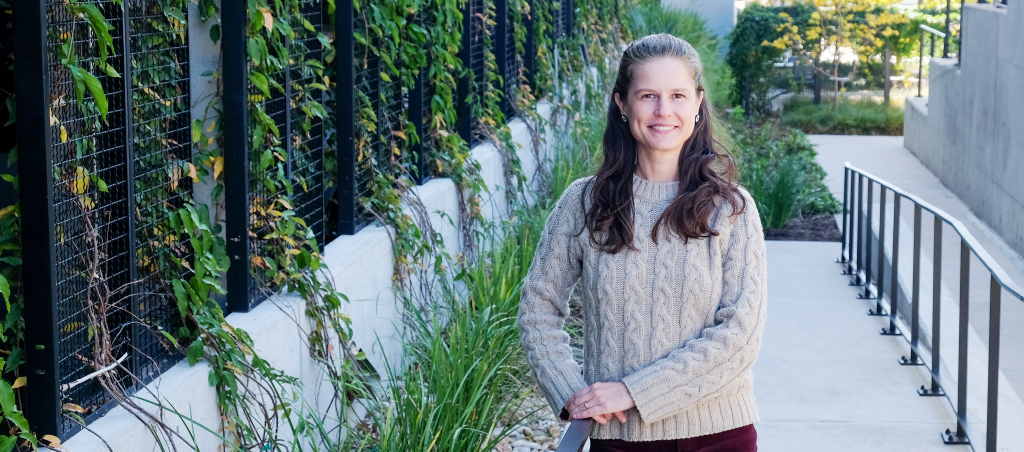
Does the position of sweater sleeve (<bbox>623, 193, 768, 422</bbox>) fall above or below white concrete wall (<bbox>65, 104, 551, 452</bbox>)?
above

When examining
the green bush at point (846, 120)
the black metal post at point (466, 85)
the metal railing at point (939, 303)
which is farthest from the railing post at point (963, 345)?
the green bush at point (846, 120)

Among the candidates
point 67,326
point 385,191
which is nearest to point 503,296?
point 385,191

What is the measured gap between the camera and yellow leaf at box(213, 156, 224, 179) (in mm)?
3393

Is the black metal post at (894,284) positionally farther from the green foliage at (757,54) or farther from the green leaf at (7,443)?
the green foliage at (757,54)

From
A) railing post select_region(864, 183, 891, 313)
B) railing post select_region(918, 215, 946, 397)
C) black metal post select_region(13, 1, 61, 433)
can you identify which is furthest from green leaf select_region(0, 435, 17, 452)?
railing post select_region(864, 183, 891, 313)

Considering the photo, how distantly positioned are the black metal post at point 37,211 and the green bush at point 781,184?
6712mm

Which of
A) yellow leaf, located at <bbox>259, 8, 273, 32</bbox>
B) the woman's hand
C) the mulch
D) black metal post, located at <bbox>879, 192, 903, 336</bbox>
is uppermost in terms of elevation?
yellow leaf, located at <bbox>259, 8, 273, 32</bbox>

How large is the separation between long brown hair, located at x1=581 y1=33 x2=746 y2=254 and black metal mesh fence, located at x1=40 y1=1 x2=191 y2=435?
1134 millimetres

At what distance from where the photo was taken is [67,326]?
259 cm

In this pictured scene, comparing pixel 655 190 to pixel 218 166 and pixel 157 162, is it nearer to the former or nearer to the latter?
pixel 157 162

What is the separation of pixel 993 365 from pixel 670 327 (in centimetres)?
225

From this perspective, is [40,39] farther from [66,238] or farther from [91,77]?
[66,238]

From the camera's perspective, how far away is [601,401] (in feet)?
7.35

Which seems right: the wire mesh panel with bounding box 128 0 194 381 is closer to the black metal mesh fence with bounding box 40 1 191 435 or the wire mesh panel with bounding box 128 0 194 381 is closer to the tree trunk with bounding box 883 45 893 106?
the black metal mesh fence with bounding box 40 1 191 435
